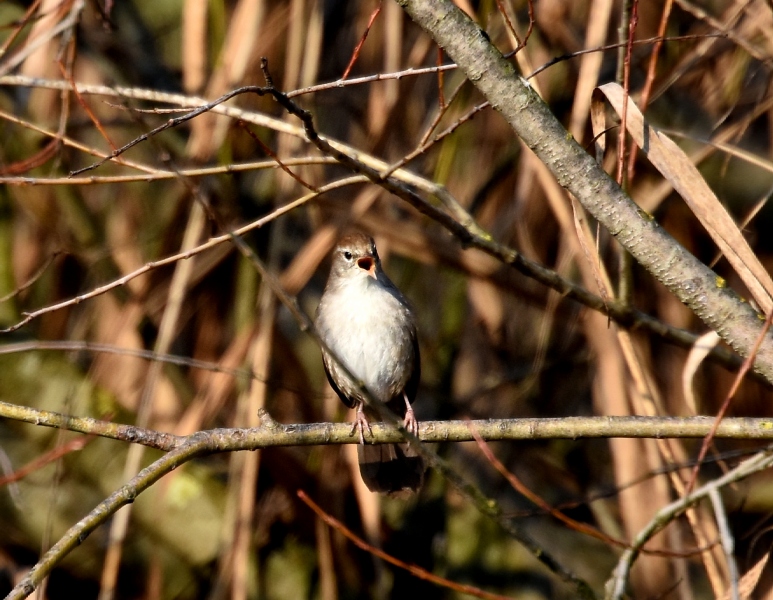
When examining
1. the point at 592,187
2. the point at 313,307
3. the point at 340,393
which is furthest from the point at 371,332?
the point at 592,187

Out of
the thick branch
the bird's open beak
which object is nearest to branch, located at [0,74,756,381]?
the thick branch

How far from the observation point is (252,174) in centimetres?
512

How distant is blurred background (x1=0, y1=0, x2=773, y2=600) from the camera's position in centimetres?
426

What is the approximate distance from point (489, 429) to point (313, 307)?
2.96 metres

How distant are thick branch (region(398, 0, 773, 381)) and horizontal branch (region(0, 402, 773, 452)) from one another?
192 millimetres

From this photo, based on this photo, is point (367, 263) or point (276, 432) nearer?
point (276, 432)

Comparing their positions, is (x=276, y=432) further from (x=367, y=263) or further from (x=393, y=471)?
(x=367, y=263)

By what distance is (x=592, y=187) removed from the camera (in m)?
2.44

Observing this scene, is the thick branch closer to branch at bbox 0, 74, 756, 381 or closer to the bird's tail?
branch at bbox 0, 74, 756, 381

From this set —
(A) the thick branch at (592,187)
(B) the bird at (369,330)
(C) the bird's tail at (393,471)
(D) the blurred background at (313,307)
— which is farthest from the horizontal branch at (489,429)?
(B) the bird at (369,330)

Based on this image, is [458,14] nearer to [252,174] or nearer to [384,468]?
[384,468]

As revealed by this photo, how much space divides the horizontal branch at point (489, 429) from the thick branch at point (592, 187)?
192 mm

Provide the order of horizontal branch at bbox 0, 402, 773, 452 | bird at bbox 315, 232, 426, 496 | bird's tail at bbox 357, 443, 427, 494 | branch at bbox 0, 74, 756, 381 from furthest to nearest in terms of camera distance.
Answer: bird at bbox 315, 232, 426, 496 → bird's tail at bbox 357, 443, 427, 494 → branch at bbox 0, 74, 756, 381 → horizontal branch at bbox 0, 402, 773, 452

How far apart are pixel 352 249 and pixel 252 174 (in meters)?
1.12
